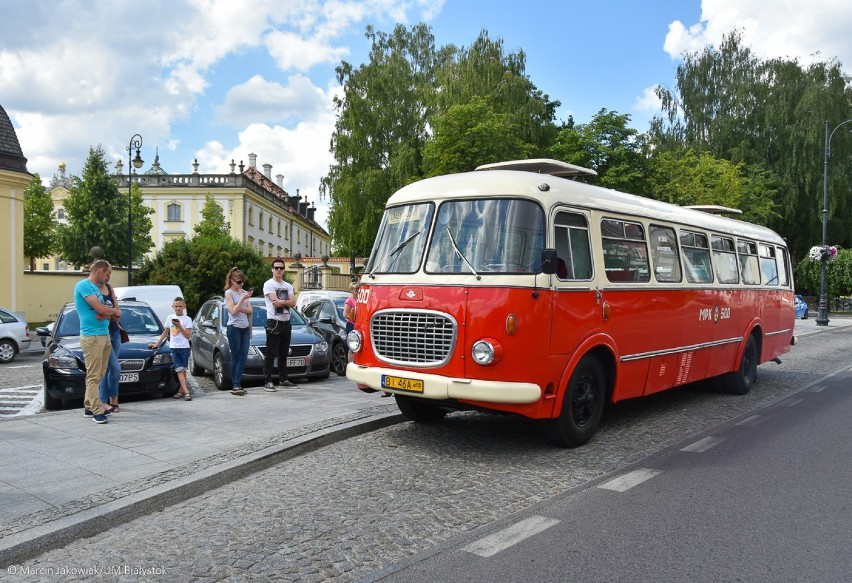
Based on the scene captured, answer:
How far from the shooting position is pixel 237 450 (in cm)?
679

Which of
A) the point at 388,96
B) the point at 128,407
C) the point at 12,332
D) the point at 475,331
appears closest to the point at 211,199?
the point at 388,96

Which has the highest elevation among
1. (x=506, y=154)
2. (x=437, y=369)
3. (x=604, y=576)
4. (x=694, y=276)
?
(x=506, y=154)

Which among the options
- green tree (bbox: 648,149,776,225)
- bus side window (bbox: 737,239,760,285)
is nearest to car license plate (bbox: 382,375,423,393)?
bus side window (bbox: 737,239,760,285)

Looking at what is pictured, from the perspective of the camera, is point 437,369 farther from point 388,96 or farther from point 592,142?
point 388,96

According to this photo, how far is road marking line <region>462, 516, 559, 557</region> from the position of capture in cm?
451

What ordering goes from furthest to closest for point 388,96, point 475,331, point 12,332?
point 388,96 → point 12,332 → point 475,331

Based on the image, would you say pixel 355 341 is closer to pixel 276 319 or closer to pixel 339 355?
pixel 276 319

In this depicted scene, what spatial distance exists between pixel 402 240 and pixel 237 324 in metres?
4.16

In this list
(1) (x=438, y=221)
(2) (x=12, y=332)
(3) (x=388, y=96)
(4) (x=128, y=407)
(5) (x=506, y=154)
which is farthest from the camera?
(3) (x=388, y=96)

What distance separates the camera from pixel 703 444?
7527 mm

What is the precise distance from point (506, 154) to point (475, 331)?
26872 mm

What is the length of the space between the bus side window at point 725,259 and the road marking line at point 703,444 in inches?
124

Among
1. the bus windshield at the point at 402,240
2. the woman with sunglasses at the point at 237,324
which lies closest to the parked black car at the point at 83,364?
the woman with sunglasses at the point at 237,324

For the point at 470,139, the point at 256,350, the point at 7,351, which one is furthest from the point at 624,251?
the point at 470,139
